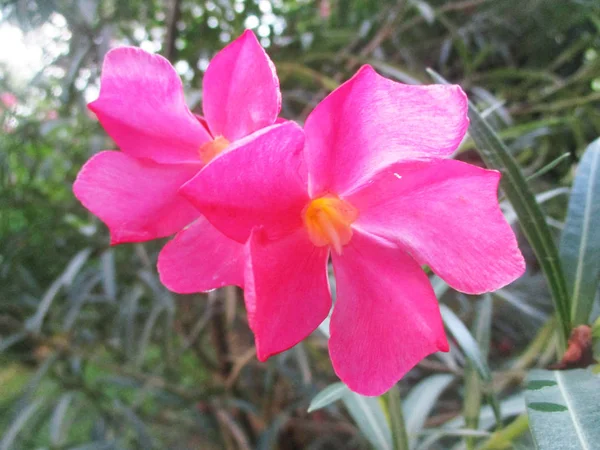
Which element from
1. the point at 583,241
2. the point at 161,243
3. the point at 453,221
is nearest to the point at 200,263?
the point at 453,221

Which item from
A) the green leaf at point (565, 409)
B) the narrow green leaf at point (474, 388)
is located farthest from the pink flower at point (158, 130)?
the narrow green leaf at point (474, 388)

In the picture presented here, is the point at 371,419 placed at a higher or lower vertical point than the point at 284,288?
lower

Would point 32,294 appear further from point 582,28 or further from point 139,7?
point 582,28

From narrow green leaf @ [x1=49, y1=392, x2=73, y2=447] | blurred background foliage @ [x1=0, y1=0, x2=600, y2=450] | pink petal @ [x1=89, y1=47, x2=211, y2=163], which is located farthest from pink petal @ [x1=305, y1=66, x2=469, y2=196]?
narrow green leaf @ [x1=49, y1=392, x2=73, y2=447]

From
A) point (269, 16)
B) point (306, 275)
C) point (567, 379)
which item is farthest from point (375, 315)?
point (269, 16)

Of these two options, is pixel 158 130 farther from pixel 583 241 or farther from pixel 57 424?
pixel 57 424

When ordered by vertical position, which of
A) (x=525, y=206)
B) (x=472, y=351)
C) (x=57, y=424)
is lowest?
(x=57, y=424)

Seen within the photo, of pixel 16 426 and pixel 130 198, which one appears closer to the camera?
pixel 130 198
